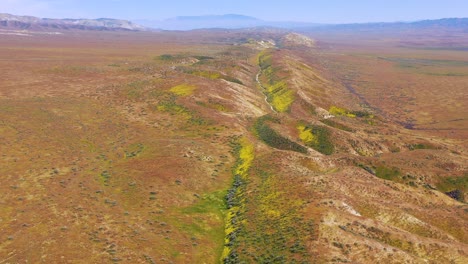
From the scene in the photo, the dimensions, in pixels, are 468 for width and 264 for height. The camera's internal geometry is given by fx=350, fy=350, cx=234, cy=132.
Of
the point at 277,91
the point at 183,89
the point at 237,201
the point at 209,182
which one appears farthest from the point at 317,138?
the point at 277,91

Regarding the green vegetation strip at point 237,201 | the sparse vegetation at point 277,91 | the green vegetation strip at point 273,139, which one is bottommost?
the green vegetation strip at point 237,201

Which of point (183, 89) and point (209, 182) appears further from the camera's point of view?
point (183, 89)

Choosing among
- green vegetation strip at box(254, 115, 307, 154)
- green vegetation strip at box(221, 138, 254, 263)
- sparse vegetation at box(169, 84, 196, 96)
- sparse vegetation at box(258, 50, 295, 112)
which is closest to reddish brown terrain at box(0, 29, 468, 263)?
green vegetation strip at box(221, 138, 254, 263)

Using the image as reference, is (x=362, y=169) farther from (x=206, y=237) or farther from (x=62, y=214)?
(x=62, y=214)

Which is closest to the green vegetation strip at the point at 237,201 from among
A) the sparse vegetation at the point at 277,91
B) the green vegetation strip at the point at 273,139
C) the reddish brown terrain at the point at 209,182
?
the reddish brown terrain at the point at 209,182

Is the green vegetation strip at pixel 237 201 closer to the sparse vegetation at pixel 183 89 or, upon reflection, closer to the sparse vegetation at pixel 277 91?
the sparse vegetation at pixel 183 89

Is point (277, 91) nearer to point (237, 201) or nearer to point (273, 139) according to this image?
point (273, 139)

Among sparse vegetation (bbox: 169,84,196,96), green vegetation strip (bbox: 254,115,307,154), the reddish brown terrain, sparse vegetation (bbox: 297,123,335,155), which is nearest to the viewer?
the reddish brown terrain

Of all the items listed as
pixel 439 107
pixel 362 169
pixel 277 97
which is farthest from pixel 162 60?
pixel 362 169

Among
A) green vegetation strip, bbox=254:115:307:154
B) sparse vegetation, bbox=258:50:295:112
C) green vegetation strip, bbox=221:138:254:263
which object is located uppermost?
sparse vegetation, bbox=258:50:295:112

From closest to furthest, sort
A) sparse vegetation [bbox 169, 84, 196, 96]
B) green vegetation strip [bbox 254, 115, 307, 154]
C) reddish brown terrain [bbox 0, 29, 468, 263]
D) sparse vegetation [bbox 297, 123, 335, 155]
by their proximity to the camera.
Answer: reddish brown terrain [bbox 0, 29, 468, 263] → green vegetation strip [bbox 254, 115, 307, 154] → sparse vegetation [bbox 297, 123, 335, 155] → sparse vegetation [bbox 169, 84, 196, 96]

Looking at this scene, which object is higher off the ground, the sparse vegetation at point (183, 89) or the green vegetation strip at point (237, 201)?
the sparse vegetation at point (183, 89)

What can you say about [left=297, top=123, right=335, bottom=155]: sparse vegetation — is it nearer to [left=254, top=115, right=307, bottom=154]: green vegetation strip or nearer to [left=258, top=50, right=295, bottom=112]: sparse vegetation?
[left=254, top=115, right=307, bottom=154]: green vegetation strip
